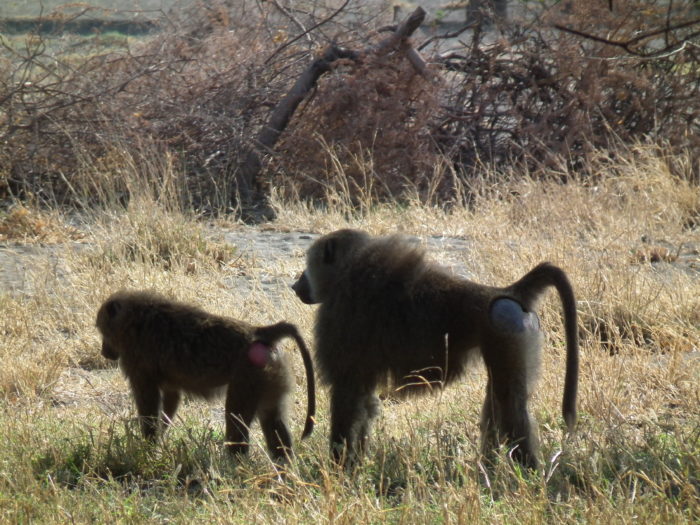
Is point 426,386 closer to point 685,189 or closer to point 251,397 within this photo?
point 251,397

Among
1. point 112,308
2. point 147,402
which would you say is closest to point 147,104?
point 112,308

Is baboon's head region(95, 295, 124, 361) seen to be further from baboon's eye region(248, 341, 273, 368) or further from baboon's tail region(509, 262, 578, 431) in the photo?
baboon's tail region(509, 262, 578, 431)

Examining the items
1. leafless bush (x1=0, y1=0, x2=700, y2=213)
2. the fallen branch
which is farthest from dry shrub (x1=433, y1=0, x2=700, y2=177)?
the fallen branch

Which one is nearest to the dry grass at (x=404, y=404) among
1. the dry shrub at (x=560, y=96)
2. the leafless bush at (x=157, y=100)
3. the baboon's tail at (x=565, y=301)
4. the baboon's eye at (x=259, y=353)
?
the baboon's tail at (x=565, y=301)

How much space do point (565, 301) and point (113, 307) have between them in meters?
2.28

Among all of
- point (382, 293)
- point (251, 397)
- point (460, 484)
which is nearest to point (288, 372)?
point (251, 397)

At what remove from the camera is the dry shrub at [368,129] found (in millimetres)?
11039

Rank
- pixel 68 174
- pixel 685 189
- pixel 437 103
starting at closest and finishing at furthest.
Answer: pixel 685 189
pixel 68 174
pixel 437 103

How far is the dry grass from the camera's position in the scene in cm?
342

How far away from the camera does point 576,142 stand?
11734mm

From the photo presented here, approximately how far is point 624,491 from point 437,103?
27.3 feet

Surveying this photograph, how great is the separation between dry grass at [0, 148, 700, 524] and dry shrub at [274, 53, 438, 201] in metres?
1.26

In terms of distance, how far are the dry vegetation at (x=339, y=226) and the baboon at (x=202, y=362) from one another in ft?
0.58

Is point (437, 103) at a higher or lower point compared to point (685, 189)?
higher
